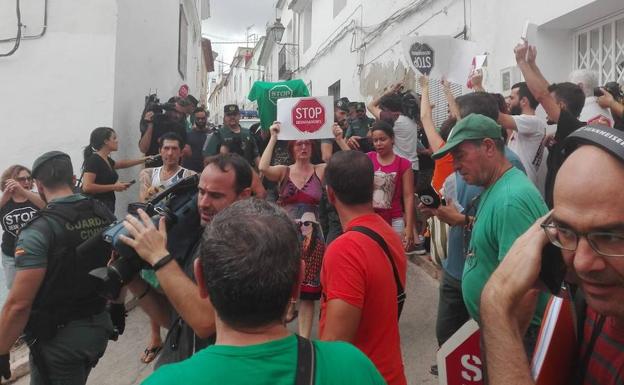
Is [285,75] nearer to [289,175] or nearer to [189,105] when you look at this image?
[189,105]

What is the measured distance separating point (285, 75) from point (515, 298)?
2133 centimetres

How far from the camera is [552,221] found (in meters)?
1.29

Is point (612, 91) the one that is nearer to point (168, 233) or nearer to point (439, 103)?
point (168, 233)

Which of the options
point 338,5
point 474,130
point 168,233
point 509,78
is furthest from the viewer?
point 338,5

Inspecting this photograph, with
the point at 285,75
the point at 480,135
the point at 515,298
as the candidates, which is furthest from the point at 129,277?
the point at 285,75

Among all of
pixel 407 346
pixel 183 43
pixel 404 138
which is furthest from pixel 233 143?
pixel 183 43

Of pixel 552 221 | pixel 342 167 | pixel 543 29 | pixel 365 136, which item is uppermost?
pixel 543 29

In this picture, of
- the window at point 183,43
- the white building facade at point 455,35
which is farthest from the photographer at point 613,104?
the window at point 183,43

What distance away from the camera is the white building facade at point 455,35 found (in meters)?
5.50

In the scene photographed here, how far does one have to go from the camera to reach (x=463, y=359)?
201 centimetres

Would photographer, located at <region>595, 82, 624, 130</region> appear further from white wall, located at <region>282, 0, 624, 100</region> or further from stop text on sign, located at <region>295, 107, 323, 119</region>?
stop text on sign, located at <region>295, 107, 323, 119</region>

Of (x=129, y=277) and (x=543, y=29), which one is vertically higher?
(x=543, y=29)

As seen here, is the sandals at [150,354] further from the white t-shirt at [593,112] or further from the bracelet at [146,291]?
the white t-shirt at [593,112]

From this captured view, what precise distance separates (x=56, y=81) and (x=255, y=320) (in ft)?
22.7
